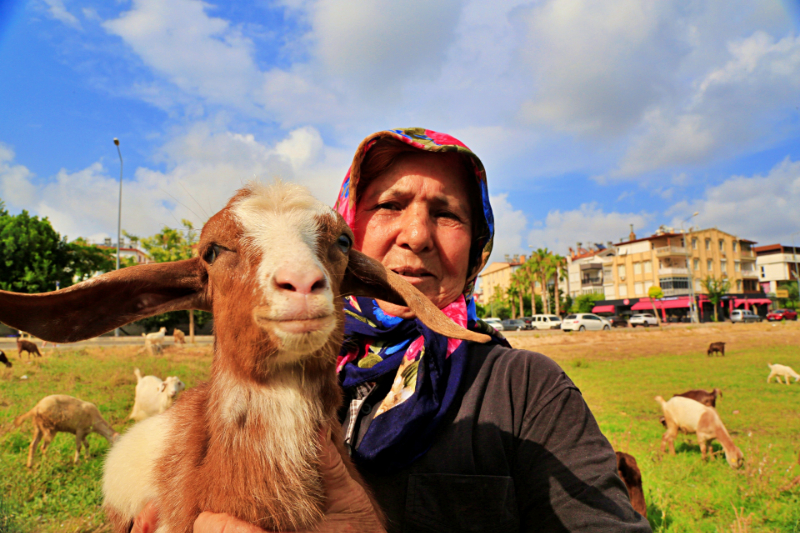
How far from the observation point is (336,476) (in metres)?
1.42

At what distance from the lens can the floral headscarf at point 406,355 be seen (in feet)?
5.51

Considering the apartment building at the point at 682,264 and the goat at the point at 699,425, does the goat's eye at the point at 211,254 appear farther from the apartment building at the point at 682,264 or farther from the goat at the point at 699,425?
the apartment building at the point at 682,264

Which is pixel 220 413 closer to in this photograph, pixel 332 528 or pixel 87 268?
pixel 332 528

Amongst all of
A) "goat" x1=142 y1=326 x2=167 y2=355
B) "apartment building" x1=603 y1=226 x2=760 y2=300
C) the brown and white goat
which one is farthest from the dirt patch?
"apartment building" x1=603 y1=226 x2=760 y2=300

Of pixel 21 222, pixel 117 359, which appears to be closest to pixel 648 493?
pixel 117 359

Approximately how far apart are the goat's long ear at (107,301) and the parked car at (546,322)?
42916 mm

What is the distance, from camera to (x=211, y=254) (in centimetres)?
159

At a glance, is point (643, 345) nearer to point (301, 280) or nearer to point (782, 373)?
point (782, 373)

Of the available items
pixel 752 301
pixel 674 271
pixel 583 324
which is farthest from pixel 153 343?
pixel 752 301

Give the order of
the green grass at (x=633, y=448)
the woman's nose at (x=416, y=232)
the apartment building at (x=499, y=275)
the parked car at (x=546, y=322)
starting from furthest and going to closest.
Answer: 1. the apartment building at (x=499, y=275)
2. the parked car at (x=546, y=322)
3. the green grass at (x=633, y=448)
4. the woman's nose at (x=416, y=232)

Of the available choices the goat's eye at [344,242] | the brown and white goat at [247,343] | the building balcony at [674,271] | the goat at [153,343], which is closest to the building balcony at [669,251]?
the building balcony at [674,271]

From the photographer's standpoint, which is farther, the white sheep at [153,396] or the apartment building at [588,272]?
the apartment building at [588,272]

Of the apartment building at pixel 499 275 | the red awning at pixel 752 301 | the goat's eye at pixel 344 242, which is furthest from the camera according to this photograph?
the apartment building at pixel 499 275

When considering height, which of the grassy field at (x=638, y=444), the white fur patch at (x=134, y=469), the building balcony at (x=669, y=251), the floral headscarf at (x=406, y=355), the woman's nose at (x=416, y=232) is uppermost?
the building balcony at (x=669, y=251)
